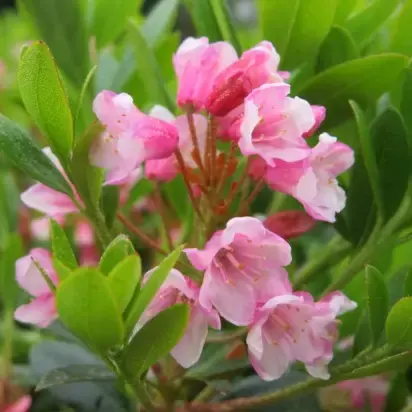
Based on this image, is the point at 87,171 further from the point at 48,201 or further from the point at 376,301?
the point at 376,301

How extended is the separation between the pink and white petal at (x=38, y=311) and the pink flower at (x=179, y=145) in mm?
145

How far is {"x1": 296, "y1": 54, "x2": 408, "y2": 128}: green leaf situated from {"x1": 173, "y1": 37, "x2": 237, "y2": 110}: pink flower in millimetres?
102

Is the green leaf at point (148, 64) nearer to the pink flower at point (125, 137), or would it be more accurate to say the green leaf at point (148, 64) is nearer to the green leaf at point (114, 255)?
the pink flower at point (125, 137)

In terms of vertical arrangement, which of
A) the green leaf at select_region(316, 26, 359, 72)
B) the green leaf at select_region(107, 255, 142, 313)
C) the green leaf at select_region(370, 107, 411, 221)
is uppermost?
the green leaf at select_region(107, 255, 142, 313)

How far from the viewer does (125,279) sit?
0.44 meters

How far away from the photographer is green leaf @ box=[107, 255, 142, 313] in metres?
0.44

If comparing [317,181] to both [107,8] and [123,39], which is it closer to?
[107,8]

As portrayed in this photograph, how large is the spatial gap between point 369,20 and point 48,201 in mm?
358

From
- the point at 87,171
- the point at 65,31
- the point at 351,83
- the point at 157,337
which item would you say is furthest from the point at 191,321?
the point at 65,31

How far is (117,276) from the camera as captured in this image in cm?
44

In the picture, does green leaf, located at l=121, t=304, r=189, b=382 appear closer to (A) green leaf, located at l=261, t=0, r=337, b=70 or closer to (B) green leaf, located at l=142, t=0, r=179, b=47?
(A) green leaf, located at l=261, t=0, r=337, b=70

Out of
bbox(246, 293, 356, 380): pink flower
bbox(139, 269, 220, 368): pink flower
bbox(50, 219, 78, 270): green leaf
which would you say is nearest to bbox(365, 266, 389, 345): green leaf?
bbox(246, 293, 356, 380): pink flower

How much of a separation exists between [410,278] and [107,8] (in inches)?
18.6

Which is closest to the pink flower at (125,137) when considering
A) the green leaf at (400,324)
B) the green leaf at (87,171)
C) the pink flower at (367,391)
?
the green leaf at (87,171)
